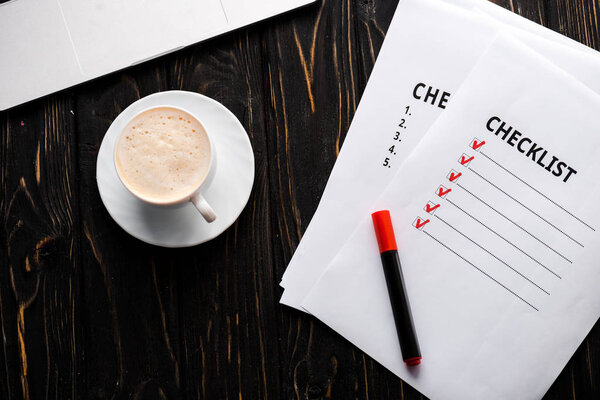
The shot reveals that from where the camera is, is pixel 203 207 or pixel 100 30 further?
pixel 100 30

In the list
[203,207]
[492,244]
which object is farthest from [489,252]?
[203,207]

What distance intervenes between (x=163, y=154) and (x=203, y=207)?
0.29ft

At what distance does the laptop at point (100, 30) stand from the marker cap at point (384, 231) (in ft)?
1.09

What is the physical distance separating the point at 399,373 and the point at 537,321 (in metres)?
0.20

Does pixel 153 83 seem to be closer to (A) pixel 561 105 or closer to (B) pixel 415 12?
(B) pixel 415 12

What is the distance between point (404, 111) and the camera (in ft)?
2.34

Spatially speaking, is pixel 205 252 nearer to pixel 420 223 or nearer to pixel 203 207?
pixel 203 207

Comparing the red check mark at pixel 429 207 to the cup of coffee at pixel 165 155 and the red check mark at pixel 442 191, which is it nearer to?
the red check mark at pixel 442 191

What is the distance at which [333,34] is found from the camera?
75 centimetres

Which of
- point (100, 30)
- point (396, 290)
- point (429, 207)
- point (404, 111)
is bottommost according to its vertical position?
point (396, 290)

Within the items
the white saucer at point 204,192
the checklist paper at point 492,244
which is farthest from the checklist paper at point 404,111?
the white saucer at point 204,192

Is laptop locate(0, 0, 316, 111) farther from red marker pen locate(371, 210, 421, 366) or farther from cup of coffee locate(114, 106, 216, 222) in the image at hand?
red marker pen locate(371, 210, 421, 366)

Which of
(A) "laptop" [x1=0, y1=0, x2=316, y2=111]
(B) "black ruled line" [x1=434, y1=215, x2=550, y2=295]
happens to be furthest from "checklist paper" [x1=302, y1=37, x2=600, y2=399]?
(A) "laptop" [x1=0, y1=0, x2=316, y2=111]

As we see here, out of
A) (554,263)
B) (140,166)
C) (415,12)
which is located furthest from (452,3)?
(140,166)
